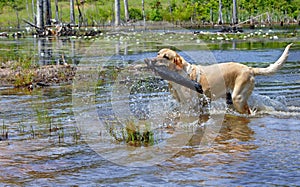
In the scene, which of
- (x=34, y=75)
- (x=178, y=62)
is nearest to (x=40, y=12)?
(x=34, y=75)

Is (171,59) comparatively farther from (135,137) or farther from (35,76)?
(35,76)

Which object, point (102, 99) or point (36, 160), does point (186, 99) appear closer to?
point (102, 99)

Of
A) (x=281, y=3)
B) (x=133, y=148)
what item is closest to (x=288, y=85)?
(x=133, y=148)

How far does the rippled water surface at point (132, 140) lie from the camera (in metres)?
6.33

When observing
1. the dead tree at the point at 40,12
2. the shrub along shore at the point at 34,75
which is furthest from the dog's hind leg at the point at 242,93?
the dead tree at the point at 40,12

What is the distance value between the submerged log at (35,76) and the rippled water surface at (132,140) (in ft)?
2.22

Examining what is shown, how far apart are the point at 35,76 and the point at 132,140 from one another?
826 centimetres

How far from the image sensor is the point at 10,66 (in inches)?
691

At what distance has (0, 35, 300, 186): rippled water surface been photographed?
633 centimetres

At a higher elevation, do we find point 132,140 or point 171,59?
point 171,59

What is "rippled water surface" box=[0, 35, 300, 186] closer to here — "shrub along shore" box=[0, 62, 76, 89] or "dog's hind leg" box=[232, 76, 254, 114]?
"dog's hind leg" box=[232, 76, 254, 114]

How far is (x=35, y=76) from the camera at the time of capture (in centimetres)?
1548

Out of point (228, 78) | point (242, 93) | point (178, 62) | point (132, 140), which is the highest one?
point (178, 62)

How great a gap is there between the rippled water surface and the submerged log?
0.68 meters
